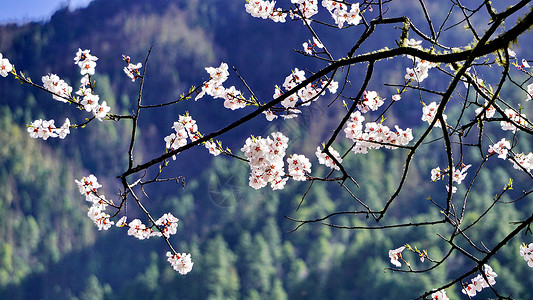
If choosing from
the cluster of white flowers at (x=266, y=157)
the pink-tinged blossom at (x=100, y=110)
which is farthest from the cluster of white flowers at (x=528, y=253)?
the pink-tinged blossom at (x=100, y=110)

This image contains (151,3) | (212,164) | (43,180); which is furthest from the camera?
(151,3)

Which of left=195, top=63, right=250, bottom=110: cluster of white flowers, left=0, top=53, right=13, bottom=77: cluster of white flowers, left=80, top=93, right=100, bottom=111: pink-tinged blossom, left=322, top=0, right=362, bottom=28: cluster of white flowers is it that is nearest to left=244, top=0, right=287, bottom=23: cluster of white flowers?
left=322, top=0, right=362, bottom=28: cluster of white flowers

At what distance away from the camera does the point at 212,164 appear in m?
38.3

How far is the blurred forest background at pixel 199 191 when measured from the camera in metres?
29.9

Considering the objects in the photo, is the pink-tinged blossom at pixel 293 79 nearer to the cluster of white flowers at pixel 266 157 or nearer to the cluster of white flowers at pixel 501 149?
the cluster of white flowers at pixel 266 157

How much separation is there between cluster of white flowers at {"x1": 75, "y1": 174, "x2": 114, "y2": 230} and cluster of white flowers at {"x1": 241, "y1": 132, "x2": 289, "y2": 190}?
0.77 meters

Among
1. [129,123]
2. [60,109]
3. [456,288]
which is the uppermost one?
[60,109]

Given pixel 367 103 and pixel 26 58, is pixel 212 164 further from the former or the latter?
pixel 367 103

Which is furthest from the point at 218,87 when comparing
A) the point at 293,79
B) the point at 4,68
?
the point at 4,68

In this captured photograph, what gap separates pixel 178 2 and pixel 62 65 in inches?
461

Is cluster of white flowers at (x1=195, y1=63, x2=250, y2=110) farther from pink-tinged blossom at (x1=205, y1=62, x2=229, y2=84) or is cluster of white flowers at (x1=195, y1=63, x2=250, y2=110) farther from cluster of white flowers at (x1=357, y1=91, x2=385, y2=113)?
cluster of white flowers at (x1=357, y1=91, x2=385, y2=113)

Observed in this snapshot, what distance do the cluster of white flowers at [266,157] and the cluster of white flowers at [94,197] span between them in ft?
2.53

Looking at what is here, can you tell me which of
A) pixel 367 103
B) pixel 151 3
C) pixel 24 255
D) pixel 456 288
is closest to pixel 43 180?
pixel 24 255

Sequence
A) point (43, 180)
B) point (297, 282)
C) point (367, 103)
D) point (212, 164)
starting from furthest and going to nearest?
point (212, 164), point (43, 180), point (297, 282), point (367, 103)
